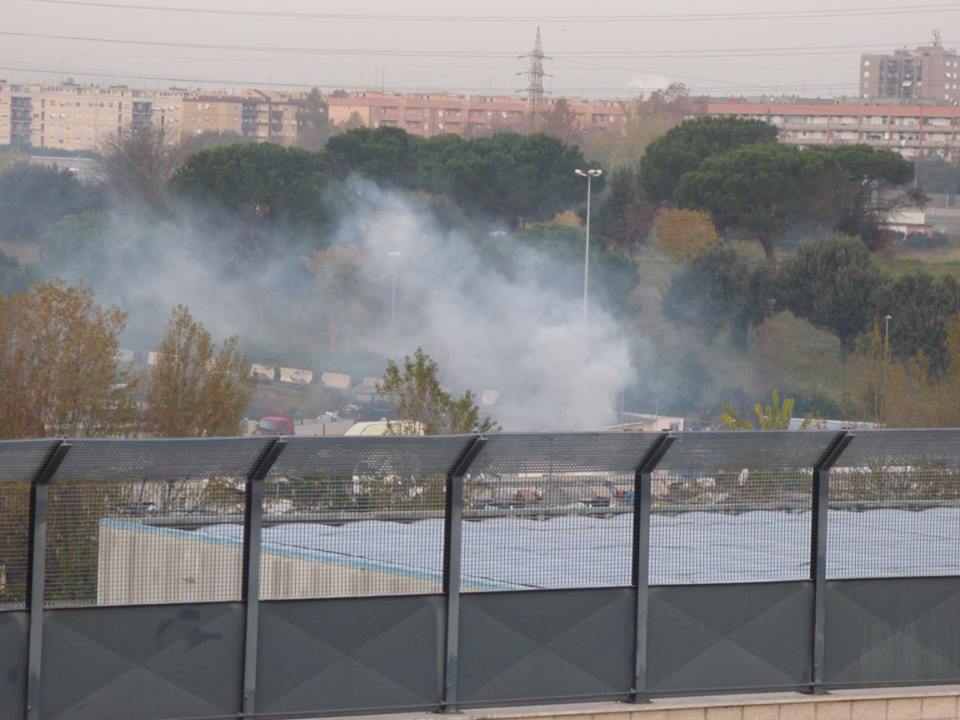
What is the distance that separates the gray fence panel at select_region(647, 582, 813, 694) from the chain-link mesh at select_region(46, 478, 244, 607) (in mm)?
2444

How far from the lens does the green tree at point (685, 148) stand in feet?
247

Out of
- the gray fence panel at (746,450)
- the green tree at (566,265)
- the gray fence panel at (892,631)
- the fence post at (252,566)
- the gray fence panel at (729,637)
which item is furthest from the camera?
the green tree at (566,265)

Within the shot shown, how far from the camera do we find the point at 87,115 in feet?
485

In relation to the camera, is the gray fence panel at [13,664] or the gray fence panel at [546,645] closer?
the gray fence panel at [13,664]

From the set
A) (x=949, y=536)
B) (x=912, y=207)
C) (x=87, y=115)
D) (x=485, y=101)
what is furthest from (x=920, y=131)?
(x=949, y=536)

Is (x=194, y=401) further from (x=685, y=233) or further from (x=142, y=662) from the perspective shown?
(x=685, y=233)

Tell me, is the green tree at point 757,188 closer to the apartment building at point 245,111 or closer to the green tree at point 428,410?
the green tree at point 428,410

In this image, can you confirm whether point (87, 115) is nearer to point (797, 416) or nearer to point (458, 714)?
point (797, 416)

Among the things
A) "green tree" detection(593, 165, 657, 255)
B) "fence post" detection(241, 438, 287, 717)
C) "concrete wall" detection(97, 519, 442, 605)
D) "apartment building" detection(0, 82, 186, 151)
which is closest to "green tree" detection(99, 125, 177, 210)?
"green tree" detection(593, 165, 657, 255)

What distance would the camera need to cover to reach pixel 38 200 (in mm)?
84562

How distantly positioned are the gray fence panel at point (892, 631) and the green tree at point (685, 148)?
6504 cm

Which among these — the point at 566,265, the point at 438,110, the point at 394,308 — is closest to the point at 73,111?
the point at 438,110

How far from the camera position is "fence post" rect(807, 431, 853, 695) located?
852 cm

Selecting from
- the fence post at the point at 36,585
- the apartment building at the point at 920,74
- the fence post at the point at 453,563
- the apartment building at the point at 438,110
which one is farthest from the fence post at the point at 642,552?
the apartment building at the point at 920,74
